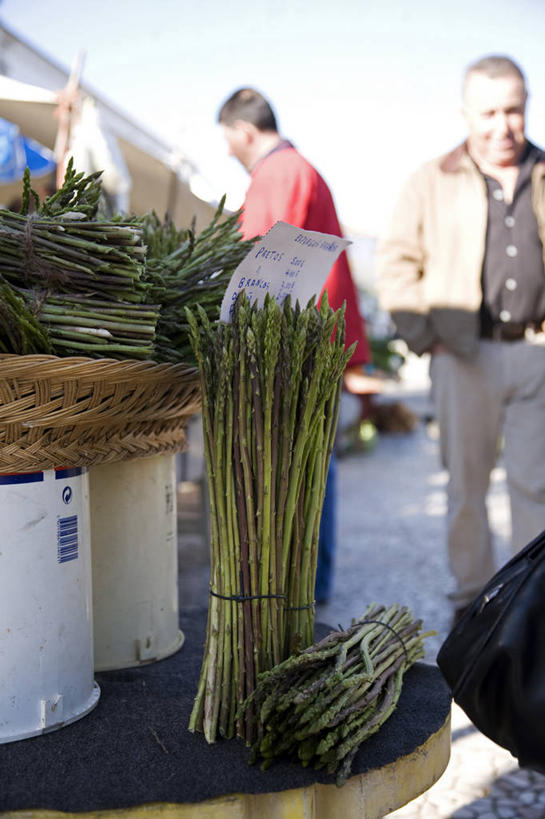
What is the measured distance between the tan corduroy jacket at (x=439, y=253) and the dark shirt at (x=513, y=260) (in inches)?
1.9

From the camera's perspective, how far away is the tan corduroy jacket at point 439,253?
3.22m

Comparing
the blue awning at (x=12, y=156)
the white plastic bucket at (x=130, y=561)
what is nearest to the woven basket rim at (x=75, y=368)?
the white plastic bucket at (x=130, y=561)

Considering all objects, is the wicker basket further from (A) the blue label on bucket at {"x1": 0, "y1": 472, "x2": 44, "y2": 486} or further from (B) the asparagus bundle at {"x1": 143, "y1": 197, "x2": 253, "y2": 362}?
(B) the asparagus bundle at {"x1": 143, "y1": 197, "x2": 253, "y2": 362}

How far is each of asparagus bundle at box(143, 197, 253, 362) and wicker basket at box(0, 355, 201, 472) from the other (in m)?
0.12

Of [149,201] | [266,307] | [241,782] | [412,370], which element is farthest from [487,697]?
[412,370]

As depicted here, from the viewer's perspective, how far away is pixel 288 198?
3.13 metres

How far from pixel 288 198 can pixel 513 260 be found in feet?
3.15

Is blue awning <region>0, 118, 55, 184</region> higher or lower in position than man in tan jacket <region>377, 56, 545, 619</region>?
higher

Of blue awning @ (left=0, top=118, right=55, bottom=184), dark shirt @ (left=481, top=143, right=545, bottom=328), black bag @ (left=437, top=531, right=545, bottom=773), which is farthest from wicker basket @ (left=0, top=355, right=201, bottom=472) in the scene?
blue awning @ (left=0, top=118, right=55, bottom=184)

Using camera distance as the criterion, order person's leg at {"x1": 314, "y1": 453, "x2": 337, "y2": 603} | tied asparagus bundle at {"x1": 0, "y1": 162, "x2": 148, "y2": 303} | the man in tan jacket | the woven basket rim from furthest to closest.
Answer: person's leg at {"x1": 314, "y1": 453, "x2": 337, "y2": 603} < the man in tan jacket < tied asparagus bundle at {"x1": 0, "y1": 162, "x2": 148, "y2": 303} < the woven basket rim

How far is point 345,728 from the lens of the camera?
131cm

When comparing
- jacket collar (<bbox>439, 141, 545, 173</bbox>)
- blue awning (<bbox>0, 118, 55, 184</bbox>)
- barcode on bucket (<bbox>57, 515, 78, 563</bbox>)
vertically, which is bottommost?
barcode on bucket (<bbox>57, 515, 78, 563</bbox>)

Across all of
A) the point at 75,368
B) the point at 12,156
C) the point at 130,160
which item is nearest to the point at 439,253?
the point at 75,368

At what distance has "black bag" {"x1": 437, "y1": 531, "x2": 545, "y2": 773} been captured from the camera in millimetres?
1357
